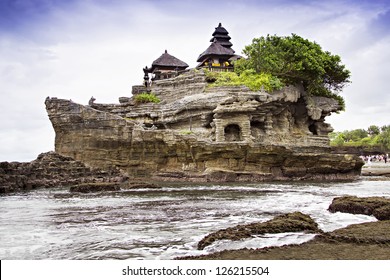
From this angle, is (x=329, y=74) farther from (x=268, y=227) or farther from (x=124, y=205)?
(x=268, y=227)

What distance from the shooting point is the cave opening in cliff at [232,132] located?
25.5m

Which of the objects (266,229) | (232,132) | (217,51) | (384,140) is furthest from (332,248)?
(384,140)

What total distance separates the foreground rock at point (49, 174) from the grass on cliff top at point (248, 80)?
9169 millimetres

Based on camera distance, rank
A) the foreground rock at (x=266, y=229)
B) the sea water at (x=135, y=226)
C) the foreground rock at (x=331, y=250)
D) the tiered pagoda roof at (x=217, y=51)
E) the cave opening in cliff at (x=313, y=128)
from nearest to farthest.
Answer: the foreground rock at (x=331, y=250), the sea water at (x=135, y=226), the foreground rock at (x=266, y=229), the cave opening in cliff at (x=313, y=128), the tiered pagoda roof at (x=217, y=51)

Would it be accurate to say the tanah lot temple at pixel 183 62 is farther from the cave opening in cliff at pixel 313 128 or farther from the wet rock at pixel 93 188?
the wet rock at pixel 93 188

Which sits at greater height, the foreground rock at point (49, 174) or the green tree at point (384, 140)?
the green tree at point (384, 140)

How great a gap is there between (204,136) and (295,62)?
29.3 ft

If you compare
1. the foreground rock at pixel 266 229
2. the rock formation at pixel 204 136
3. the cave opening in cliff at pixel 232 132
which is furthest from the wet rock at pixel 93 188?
the foreground rock at pixel 266 229

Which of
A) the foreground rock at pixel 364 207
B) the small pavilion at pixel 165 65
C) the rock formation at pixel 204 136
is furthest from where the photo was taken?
the small pavilion at pixel 165 65

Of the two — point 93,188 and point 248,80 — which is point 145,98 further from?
point 93,188

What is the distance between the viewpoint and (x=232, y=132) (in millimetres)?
25781

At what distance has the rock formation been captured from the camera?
23.1m

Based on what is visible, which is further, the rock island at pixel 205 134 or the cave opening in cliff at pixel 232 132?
the cave opening in cliff at pixel 232 132

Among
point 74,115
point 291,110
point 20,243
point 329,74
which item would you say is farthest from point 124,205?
point 329,74
